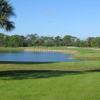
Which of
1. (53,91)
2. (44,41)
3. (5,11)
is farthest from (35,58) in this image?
(44,41)

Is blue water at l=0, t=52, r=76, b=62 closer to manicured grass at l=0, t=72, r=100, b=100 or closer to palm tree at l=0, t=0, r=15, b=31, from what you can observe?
palm tree at l=0, t=0, r=15, b=31

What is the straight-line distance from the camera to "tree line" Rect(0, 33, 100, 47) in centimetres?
16075

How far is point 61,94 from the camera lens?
43.0 ft

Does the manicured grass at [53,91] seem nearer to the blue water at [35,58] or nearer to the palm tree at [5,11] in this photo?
the palm tree at [5,11]

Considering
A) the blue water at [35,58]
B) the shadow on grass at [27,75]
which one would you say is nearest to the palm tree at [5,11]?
the shadow on grass at [27,75]

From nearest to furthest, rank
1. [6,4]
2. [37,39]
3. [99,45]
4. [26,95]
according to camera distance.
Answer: [26,95] → [6,4] → [99,45] → [37,39]

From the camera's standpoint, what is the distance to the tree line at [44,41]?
161m

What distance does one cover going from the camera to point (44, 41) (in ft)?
599

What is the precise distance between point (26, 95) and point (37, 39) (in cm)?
17160

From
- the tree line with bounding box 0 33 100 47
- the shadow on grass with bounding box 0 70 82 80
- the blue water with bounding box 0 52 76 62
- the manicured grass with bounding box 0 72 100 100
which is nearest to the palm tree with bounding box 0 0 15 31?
the shadow on grass with bounding box 0 70 82 80

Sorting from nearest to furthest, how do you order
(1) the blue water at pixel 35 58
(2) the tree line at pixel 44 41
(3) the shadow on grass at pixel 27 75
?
(3) the shadow on grass at pixel 27 75 < (1) the blue water at pixel 35 58 < (2) the tree line at pixel 44 41

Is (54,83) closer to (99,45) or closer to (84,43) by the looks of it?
(99,45)

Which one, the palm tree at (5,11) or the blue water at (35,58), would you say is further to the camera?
the blue water at (35,58)

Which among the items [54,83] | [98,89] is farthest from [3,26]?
[98,89]
